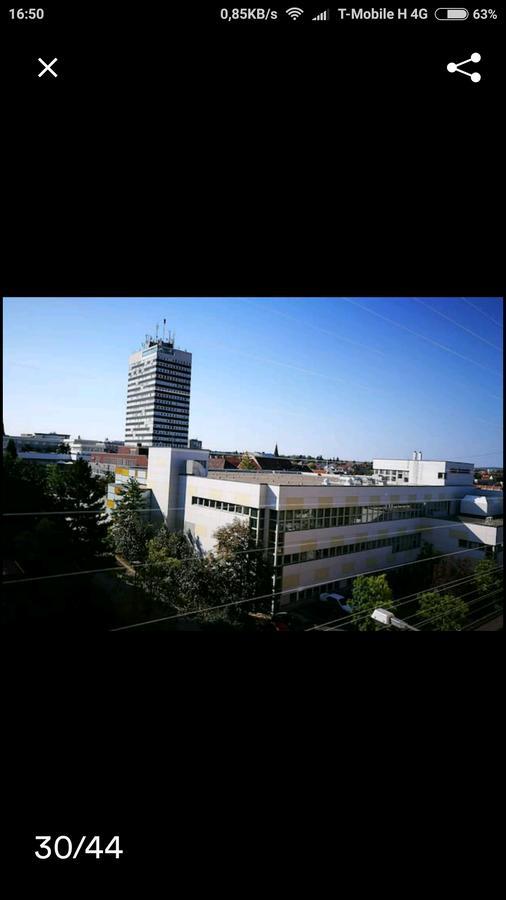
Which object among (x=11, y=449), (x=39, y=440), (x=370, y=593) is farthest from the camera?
(x=370, y=593)

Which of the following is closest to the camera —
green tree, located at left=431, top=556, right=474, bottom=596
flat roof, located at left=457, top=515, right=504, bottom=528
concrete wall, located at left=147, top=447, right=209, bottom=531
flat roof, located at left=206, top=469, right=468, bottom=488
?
concrete wall, located at left=147, top=447, right=209, bottom=531

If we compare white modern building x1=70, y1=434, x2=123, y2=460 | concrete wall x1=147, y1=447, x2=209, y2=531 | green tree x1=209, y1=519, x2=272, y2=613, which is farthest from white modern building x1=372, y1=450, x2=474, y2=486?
white modern building x1=70, y1=434, x2=123, y2=460

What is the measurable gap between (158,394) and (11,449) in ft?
4.63

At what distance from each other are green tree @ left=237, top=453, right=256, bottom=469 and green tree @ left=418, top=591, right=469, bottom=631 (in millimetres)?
2130

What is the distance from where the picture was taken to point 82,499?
111 inches

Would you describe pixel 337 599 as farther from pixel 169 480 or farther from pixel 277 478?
pixel 169 480

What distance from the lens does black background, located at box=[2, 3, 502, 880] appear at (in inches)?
42.6

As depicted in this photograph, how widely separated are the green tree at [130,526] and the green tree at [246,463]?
1.06m
